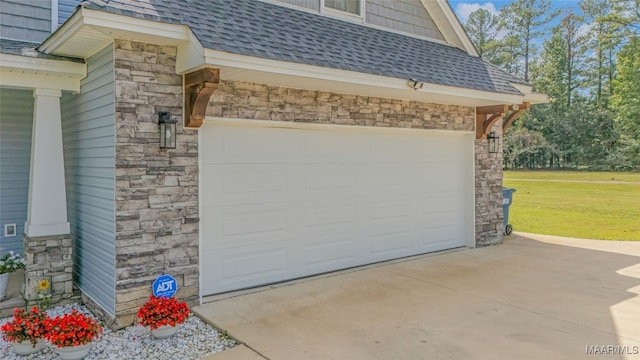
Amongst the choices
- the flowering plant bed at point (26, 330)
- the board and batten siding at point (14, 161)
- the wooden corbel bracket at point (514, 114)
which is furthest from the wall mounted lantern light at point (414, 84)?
the board and batten siding at point (14, 161)

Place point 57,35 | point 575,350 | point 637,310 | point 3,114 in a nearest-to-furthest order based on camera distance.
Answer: point 575,350 → point 57,35 → point 637,310 → point 3,114

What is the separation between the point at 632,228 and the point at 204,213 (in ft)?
36.2

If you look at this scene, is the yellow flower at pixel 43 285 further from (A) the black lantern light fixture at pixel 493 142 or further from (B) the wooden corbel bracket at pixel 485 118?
(A) the black lantern light fixture at pixel 493 142

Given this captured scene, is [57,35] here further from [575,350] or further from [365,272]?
[575,350]

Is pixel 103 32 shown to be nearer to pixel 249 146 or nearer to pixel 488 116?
pixel 249 146

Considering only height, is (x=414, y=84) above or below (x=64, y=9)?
below

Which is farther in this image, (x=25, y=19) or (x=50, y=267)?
(x=25, y=19)

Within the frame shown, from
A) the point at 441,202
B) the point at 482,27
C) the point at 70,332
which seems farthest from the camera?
the point at 482,27

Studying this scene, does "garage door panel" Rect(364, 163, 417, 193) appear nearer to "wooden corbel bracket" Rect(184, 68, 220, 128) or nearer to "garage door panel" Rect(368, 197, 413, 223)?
"garage door panel" Rect(368, 197, 413, 223)

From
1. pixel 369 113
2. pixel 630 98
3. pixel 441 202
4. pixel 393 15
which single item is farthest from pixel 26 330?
pixel 630 98

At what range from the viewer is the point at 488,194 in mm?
8273

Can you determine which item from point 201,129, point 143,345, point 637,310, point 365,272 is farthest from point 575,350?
point 201,129

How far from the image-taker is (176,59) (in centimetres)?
470

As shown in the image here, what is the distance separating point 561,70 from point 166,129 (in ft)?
129
